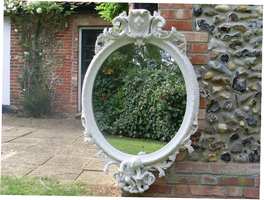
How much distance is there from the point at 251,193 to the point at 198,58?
94 cm

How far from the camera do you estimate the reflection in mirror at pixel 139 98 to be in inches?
105

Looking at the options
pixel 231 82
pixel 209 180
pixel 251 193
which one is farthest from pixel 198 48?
pixel 251 193

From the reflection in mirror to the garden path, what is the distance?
463 millimetres

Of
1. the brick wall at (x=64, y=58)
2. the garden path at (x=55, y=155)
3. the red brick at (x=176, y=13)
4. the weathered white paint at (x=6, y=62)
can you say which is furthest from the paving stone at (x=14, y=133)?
the red brick at (x=176, y=13)

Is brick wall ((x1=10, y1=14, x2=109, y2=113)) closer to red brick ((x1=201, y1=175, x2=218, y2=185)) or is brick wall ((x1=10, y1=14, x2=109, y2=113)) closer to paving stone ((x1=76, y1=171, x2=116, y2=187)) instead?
paving stone ((x1=76, y1=171, x2=116, y2=187))

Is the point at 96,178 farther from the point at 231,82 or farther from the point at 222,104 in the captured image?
the point at 231,82

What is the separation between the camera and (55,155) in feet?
13.5

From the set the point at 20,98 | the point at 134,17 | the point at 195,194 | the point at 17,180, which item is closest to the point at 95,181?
the point at 17,180

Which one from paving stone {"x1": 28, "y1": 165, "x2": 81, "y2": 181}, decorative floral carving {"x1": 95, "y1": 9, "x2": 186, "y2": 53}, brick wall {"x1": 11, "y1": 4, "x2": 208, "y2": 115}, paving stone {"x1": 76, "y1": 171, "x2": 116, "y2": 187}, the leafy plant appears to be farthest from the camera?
brick wall {"x1": 11, "y1": 4, "x2": 208, "y2": 115}

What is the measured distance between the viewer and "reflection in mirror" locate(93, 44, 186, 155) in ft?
8.76

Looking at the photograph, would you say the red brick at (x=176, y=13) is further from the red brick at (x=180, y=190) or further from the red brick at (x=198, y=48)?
the red brick at (x=180, y=190)

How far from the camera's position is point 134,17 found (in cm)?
257

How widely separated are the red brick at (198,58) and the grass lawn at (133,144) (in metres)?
0.56

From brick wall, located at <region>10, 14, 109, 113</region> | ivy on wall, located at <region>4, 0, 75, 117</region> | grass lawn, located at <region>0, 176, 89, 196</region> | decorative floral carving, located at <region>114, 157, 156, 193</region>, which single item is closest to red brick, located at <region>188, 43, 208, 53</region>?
decorative floral carving, located at <region>114, 157, 156, 193</region>
